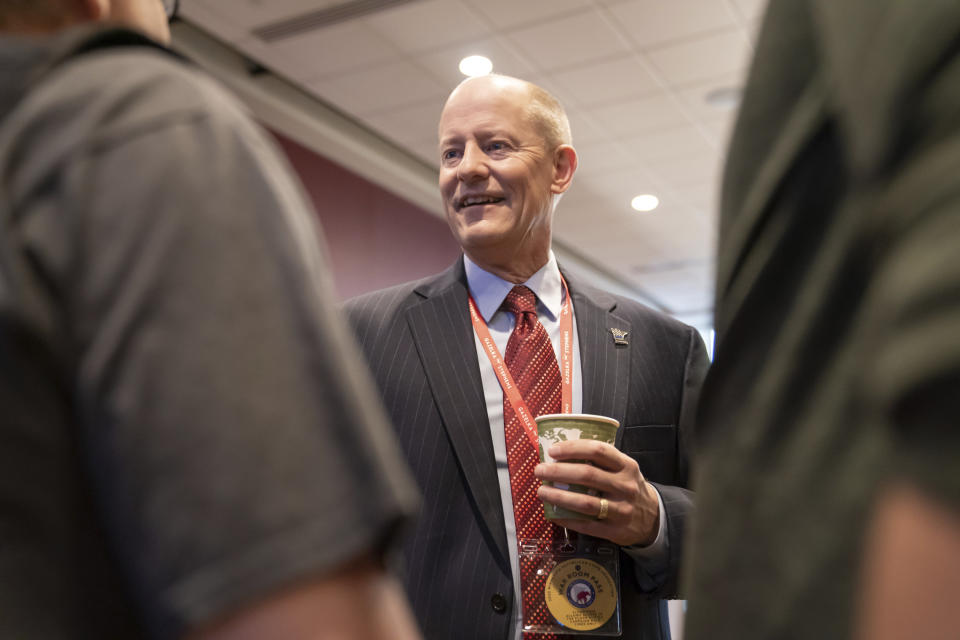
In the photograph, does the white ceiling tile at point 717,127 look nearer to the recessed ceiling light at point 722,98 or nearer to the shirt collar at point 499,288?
the recessed ceiling light at point 722,98

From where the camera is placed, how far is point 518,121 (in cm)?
214

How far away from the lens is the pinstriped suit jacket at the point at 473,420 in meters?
1.61

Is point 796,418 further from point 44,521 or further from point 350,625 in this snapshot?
point 44,521

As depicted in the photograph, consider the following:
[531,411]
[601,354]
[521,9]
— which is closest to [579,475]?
[531,411]

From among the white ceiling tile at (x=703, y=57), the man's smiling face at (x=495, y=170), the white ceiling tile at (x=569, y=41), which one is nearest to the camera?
the man's smiling face at (x=495, y=170)

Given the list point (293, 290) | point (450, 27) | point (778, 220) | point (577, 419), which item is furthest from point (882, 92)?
point (450, 27)

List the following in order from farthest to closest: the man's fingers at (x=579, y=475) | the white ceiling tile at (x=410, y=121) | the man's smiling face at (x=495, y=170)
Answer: the white ceiling tile at (x=410, y=121) < the man's smiling face at (x=495, y=170) < the man's fingers at (x=579, y=475)

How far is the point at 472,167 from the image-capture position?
→ 2.09 meters

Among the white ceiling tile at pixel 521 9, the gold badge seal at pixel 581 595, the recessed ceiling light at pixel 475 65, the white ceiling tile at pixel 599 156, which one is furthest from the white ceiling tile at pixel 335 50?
the gold badge seal at pixel 581 595

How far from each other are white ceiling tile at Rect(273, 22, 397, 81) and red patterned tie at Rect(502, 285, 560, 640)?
3175 mm

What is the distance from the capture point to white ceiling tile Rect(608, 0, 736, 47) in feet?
14.7

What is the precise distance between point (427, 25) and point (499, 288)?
306 centimetres

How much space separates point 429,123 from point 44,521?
5.60 meters

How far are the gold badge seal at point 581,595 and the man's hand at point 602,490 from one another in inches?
2.8
